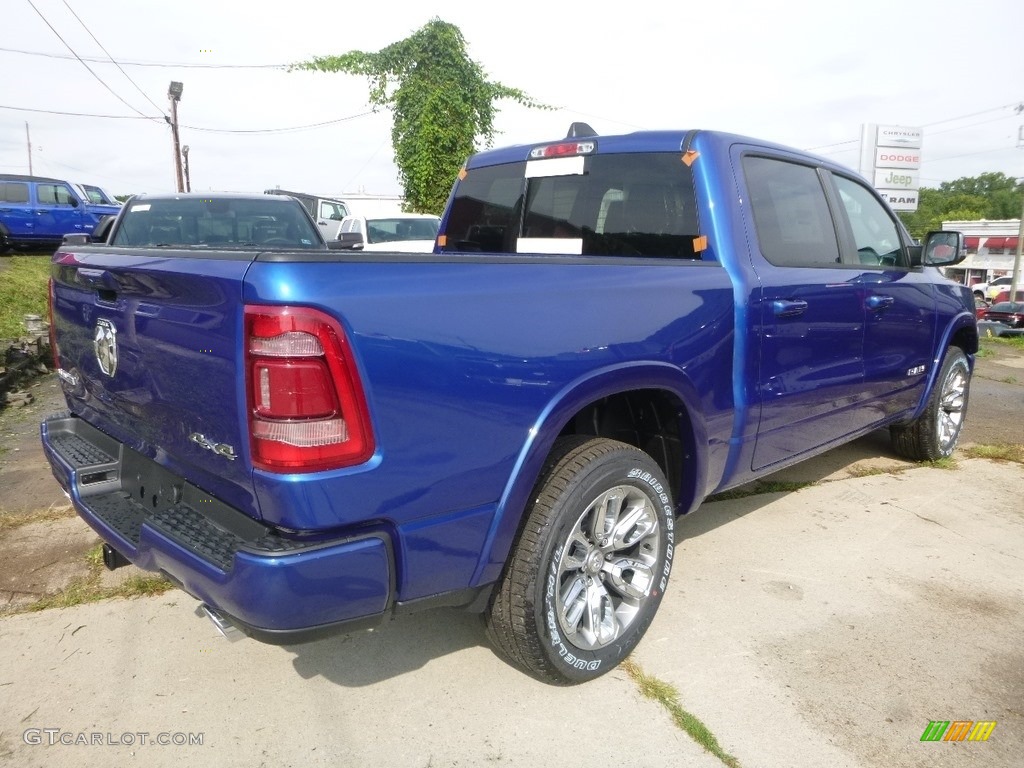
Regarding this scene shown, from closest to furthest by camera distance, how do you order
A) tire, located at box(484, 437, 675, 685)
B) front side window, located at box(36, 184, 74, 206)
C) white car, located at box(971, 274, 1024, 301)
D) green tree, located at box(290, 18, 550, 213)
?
tire, located at box(484, 437, 675, 685)
front side window, located at box(36, 184, 74, 206)
green tree, located at box(290, 18, 550, 213)
white car, located at box(971, 274, 1024, 301)

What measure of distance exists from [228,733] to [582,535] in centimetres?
125

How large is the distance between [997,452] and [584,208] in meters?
3.88

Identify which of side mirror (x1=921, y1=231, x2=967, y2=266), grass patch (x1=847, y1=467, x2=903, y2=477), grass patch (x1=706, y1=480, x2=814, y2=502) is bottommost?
grass patch (x1=847, y1=467, x2=903, y2=477)

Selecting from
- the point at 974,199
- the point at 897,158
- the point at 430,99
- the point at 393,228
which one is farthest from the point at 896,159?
the point at 974,199

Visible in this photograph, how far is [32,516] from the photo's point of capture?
4.02 m

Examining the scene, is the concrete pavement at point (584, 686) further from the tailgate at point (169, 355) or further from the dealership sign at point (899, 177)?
the dealership sign at point (899, 177)

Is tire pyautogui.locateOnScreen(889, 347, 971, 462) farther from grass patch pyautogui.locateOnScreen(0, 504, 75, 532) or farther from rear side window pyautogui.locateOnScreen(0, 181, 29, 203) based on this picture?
rear side window pyautogui.locateOnScreen(0, 181, 29, 203)

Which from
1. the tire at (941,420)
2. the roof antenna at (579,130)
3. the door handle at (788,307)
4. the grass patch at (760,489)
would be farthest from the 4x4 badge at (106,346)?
the tire at (941,420)

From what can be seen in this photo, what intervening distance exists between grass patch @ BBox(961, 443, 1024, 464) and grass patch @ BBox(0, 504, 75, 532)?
18.8 feet

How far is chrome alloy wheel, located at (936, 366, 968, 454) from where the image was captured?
5.13 metres

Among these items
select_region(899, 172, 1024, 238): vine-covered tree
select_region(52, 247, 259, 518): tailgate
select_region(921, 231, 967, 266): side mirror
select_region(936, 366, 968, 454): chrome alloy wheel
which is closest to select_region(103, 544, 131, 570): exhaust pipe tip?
select_region(52, 247, 259, 518): tailgate

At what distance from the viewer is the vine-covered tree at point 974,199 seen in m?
83.2

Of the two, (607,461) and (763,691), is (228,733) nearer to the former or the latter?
(607,461)

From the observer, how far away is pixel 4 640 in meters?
2.86
